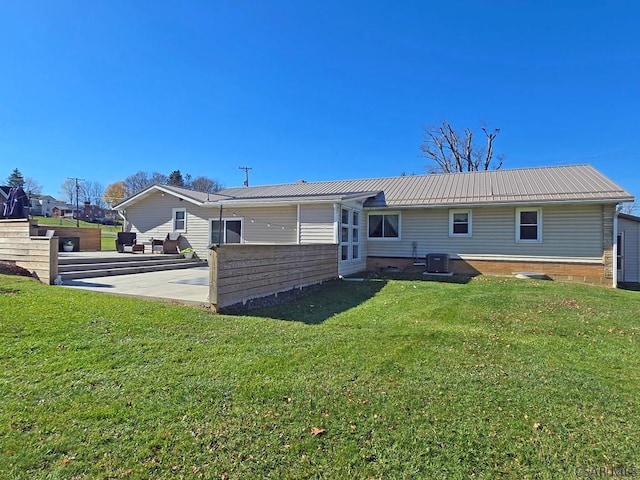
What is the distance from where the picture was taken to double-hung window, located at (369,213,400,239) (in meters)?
14.2

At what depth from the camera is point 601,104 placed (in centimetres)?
2094

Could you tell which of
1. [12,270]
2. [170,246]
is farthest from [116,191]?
[12,270]

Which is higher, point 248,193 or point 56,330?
point 248,193

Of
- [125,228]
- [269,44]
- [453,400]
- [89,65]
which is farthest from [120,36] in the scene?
[453,400]

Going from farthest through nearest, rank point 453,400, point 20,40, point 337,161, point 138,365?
point 337,161, point 20,40, point 138,365, point 453,400

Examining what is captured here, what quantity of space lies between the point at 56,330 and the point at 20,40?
959 cm

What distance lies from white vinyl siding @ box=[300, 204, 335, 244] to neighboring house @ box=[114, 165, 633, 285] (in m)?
0.03

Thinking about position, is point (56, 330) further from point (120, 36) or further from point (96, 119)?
point (96, 119)

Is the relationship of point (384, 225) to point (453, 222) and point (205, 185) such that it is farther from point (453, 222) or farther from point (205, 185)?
point (205, 185)

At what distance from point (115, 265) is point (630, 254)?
60.6 feet

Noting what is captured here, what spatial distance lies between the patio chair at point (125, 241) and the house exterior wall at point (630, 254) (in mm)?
19618

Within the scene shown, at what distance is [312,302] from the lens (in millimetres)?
8055

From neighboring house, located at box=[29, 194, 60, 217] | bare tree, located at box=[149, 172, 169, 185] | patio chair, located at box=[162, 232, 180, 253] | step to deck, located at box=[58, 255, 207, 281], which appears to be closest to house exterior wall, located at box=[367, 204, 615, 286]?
step to deck, located at box=[58, 255, 207, 281]

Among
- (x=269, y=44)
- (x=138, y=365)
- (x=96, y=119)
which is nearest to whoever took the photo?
(x=138, y=365)
